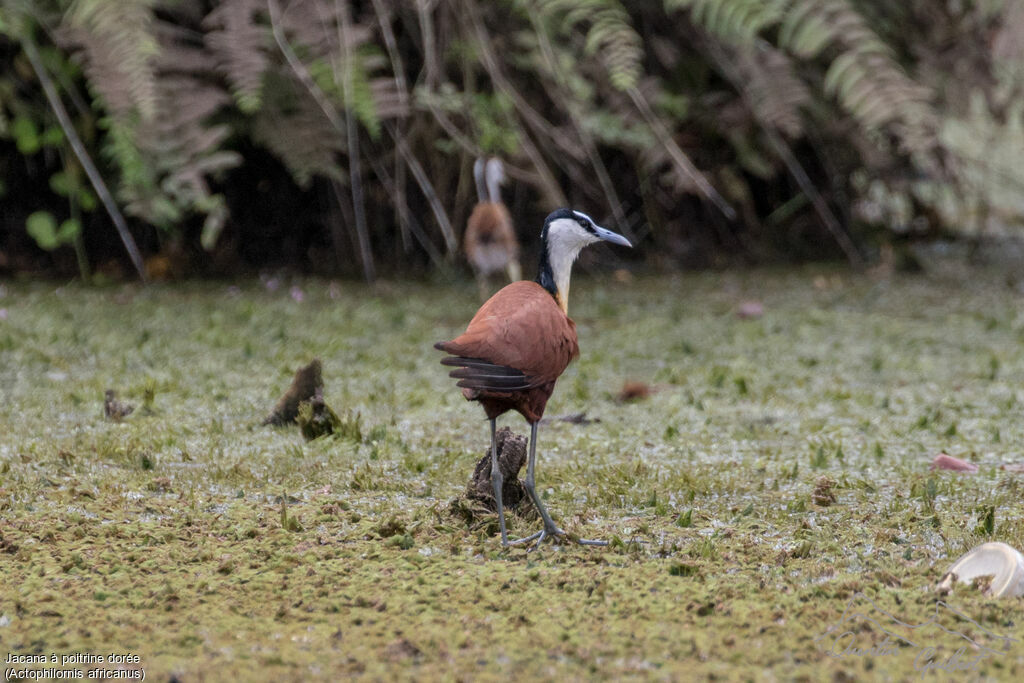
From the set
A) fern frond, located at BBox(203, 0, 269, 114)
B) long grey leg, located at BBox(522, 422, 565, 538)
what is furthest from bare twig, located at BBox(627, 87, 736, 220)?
long grey leg, located at BBox(522, 422, 565, 538)

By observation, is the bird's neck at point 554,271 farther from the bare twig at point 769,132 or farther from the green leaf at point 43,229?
the green leaf at point 43,229

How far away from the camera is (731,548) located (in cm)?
199

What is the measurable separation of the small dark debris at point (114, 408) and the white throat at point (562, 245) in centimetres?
119

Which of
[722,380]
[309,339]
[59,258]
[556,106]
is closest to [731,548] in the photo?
[722,380]

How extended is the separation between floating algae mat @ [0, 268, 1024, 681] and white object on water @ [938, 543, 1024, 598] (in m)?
0.02

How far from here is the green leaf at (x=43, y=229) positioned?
423cm

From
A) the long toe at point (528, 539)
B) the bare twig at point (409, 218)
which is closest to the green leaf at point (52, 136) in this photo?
the bare twig at point (409, 218)

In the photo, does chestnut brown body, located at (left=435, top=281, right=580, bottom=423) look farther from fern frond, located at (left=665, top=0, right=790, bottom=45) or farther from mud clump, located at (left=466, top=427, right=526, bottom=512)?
fern frond, located at (left=665, top=0, right=790, bottom=45)

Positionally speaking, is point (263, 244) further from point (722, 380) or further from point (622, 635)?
point (622, 635)

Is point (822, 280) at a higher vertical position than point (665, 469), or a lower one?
higher

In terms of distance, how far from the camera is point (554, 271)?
2.20 metres

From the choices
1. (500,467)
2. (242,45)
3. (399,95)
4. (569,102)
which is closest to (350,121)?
(399,95)

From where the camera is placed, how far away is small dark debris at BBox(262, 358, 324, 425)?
2.72m

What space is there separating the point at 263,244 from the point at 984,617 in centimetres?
363
